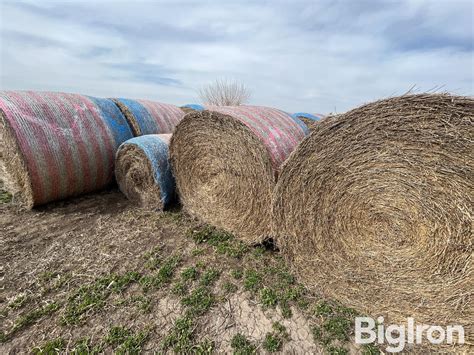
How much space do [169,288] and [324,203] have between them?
1.71 meters

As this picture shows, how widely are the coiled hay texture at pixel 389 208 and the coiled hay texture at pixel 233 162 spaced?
0.46 metres

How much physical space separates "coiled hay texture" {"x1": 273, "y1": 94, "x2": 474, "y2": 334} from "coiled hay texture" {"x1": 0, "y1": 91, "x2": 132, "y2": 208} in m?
3.20

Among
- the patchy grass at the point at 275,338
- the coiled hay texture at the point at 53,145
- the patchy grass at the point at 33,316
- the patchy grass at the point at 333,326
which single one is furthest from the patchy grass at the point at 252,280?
the coiled hay texture at the point at 53,145

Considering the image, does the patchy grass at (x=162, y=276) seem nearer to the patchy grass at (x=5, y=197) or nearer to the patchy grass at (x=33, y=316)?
the patchy grass at (x=33, y=316)

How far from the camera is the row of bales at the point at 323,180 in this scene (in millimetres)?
2205

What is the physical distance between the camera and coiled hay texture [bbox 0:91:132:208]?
4.05 m

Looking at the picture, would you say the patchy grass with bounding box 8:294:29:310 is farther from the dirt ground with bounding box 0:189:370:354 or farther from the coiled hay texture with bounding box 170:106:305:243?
the coiled hay texture with bounding box 170:106:305:243

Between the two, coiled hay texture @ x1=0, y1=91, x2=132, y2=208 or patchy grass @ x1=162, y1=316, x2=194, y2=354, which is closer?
patchy grass @ x1=162, y1=316, x2=194, y2=354

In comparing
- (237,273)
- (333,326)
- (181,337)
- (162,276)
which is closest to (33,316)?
(162,276)

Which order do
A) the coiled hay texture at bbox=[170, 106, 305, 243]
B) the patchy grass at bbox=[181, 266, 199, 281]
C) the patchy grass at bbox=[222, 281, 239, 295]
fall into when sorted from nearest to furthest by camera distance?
1. the patchy grass at bbox=[222, 281, 239, 295]
2. the patchy grass at bbox=[181, 266, 199, 281]
3. the coiled hay texture at bbox=[170, 106, 305, 243]

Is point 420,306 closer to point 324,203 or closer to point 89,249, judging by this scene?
point 324,203

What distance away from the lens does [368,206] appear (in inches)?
104

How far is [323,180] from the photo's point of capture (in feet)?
9.12

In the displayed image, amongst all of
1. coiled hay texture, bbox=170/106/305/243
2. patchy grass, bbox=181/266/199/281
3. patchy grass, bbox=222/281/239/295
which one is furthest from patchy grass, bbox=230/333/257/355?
coiled hay texture, bbox=170/106/305/243
